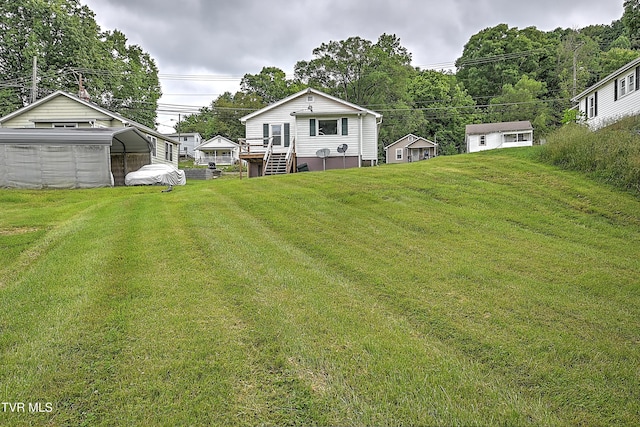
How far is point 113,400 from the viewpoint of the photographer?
236 centimetres

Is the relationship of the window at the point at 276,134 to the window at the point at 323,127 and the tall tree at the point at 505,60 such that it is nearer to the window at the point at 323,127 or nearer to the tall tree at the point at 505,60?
the window at the point at 323,127

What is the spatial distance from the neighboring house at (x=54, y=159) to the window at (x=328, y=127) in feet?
34.4

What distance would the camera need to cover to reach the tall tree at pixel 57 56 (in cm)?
3053

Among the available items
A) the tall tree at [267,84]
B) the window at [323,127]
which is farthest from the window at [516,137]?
the tall tree at [267,84]

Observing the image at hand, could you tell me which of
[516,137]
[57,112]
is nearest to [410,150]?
[516,137]

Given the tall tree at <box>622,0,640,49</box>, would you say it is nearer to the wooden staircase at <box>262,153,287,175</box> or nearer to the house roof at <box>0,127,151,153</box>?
the wooden staircase at <box>262,153,287,175</box>

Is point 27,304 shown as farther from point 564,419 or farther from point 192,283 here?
point 564,419

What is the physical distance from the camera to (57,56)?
3250 cm

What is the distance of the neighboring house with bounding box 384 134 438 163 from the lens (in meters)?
38.8

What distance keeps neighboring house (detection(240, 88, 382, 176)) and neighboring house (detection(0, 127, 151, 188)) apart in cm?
690

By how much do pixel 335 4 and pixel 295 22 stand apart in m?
3.84

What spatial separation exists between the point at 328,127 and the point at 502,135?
19.7m

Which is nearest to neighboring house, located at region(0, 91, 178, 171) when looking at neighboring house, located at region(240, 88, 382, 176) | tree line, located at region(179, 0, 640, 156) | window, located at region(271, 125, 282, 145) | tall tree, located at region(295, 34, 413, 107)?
neighboring house, located at region(240, 88, 382, 176)

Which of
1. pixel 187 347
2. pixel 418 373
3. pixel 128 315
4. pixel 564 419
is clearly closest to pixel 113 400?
pixel 187 347
